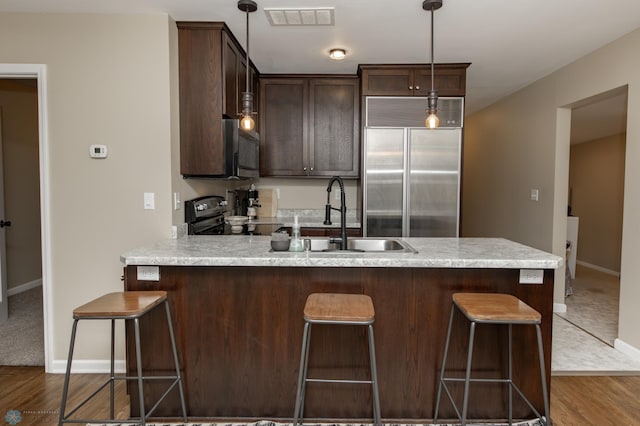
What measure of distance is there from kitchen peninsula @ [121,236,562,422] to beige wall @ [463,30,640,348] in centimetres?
145

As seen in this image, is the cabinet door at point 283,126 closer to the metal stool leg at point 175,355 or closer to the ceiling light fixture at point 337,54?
the ceiling light fixture at point 337,54

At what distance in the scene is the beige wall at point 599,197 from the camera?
5641 mm

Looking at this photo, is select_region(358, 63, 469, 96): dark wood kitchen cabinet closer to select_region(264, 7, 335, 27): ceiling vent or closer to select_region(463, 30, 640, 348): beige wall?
select_region(463, 30, 640, 348): beige wall

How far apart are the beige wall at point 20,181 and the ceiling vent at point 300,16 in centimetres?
336

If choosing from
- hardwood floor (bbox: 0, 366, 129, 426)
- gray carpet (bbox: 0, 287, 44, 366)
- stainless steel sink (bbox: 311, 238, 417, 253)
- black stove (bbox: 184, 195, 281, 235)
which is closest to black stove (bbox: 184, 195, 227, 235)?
black stove (bbox: 184, 195, 281, 235)

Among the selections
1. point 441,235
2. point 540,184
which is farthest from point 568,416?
point 540,184

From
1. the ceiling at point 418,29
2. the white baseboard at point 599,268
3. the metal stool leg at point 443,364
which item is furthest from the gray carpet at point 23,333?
the white baseboard at point 599,268

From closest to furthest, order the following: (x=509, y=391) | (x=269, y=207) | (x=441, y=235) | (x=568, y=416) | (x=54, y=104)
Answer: (x=509, y=391), (x=568, y=416), (x=54, y=104), (x=441, y=235), (x=269, y=207)

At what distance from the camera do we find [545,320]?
1966 millimetres

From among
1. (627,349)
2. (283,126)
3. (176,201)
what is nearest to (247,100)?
(176,201)

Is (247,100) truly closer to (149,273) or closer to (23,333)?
(149,273)

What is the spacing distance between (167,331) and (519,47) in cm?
326

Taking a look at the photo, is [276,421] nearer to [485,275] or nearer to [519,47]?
[485,275]

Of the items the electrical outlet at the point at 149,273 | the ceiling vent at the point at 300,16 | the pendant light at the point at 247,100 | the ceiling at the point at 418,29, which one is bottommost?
the electrical outlet at the point at 149,273
